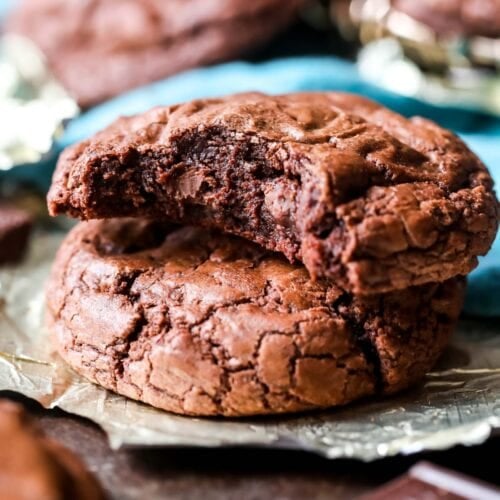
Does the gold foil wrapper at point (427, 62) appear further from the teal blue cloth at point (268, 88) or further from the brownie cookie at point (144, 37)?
the brownie cookie at point (144, 37)

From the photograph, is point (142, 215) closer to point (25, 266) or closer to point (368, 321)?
point (368, 321)

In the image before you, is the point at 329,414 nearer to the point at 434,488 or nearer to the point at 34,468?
the point at 434,488

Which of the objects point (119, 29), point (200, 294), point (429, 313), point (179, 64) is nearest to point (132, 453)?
point (200, 294)

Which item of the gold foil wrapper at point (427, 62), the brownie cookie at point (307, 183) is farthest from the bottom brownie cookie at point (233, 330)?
the gold foil wrapper at point (427, 62)

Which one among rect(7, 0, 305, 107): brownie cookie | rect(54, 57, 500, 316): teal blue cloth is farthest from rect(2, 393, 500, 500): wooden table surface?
rect(7, 0, 305, 107): brownie cookie

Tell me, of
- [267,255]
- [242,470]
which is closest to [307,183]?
[267,255]

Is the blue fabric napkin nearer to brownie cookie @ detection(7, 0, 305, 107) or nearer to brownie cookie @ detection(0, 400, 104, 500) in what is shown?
brownie cookie @ detection(7, 0, 305, 107)
